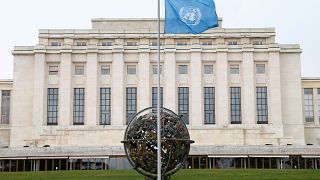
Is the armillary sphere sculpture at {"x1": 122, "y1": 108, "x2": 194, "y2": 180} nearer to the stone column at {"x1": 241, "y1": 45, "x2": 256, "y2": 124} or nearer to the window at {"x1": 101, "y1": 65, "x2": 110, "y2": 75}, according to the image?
the stone column at {"x1": 241, "y1": 45, "x2": 256, "y2": 124}

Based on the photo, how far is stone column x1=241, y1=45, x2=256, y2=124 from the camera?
76.6 metres

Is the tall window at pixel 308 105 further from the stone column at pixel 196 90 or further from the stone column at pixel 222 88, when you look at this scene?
the stone column at pixel 196 90

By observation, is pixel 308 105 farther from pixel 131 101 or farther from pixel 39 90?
pixel 39 90

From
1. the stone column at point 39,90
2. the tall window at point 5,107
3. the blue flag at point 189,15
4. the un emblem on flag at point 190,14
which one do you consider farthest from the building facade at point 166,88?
the un emblem on flag at point 190,14

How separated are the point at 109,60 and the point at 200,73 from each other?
39.1ft

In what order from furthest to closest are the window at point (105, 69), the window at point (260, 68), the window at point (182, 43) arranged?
the window at point (182, 43)
the window at point (105, 69)
the window at point (260, 68)

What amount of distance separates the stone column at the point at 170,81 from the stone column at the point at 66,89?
12.1m

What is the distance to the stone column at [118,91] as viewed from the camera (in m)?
76.9

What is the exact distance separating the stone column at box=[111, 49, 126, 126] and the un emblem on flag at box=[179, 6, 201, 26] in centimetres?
5108

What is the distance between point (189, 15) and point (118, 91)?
51.7m

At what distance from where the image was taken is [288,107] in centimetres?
7831

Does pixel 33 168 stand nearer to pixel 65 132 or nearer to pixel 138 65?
pixel 65 132

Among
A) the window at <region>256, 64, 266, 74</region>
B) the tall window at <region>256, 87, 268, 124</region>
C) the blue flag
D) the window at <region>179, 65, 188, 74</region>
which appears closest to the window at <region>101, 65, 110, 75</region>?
the window at <region>179, 65, 188, 74</region>

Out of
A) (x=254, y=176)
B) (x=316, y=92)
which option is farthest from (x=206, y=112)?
(x=254, y=176)
